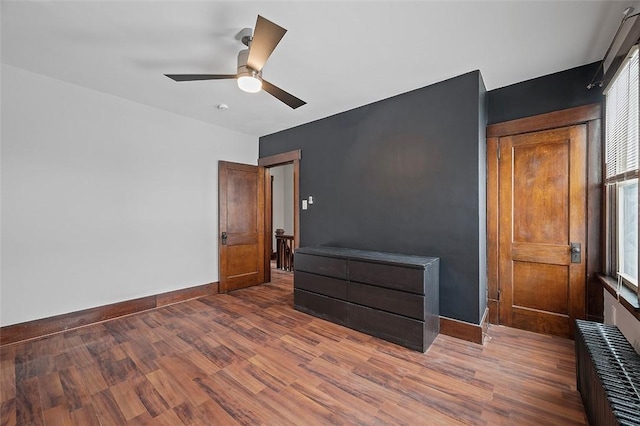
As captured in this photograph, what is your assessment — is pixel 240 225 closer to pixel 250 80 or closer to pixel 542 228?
pixel 250 80

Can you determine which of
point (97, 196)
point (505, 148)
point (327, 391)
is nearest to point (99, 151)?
point (97, 196)

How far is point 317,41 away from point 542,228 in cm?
282

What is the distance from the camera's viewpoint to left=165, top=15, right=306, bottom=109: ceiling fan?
65.8 inches

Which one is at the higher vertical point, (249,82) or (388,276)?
(249,82)

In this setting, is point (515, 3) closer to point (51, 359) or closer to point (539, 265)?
point (539, 265)

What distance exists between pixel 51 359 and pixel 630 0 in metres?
5.17

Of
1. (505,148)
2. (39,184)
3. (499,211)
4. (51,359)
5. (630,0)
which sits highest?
(630,0)

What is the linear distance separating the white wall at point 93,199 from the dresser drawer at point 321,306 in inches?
66.1

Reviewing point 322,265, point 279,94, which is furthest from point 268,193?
point 279,94

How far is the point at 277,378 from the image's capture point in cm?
204

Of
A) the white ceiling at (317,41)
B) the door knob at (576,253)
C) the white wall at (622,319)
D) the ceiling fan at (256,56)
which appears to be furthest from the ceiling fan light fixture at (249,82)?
the door knob at (576,253)

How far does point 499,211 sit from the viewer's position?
2.86m

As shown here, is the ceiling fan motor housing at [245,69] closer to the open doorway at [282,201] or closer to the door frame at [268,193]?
the door frame at [268,193]

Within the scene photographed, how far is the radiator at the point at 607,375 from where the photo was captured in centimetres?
114
